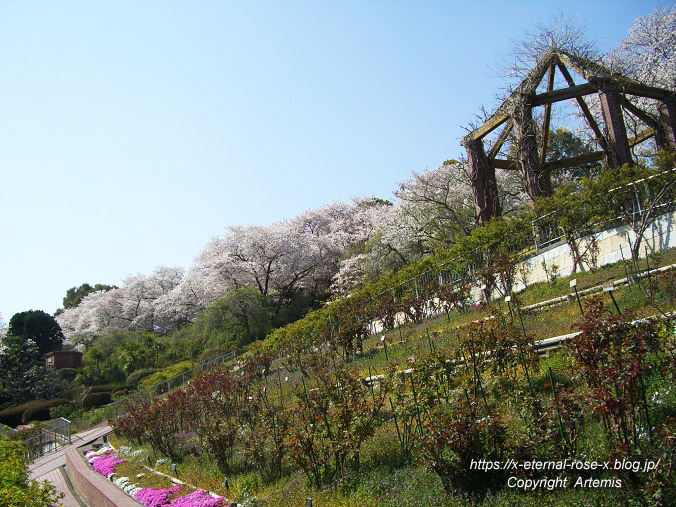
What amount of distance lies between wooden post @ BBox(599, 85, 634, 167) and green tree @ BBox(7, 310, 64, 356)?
40.1 metres

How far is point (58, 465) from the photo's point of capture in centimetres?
1559

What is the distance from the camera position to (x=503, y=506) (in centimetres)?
444

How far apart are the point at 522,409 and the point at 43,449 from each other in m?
19.6

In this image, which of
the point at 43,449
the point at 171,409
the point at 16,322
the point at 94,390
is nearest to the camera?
the point at 171,409

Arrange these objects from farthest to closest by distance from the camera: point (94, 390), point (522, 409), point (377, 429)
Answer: point (94, 390), point (377, 429), point (522, 409)

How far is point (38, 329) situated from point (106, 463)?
1351 inches

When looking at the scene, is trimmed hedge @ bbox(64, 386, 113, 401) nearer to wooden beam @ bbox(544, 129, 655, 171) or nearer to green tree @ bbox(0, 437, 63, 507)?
green tree @ bbox(0, 437, 63, 507)

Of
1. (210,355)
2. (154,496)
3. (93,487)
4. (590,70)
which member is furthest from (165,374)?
(590,70)

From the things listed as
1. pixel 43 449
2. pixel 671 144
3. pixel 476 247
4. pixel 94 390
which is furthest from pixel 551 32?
pixel 94 390

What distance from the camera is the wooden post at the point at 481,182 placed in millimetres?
17047

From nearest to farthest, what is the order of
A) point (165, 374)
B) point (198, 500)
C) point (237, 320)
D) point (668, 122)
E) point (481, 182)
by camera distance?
point (198, 500) < point (668, 122) < point (481, 182) < point (165, 374) < point (237, 320)

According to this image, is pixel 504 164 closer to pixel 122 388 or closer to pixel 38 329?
pixel 122 388

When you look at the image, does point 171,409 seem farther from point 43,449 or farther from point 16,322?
point 16,322

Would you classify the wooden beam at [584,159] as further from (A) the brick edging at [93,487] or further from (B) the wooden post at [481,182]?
(A) the brick edging at [93,487]
